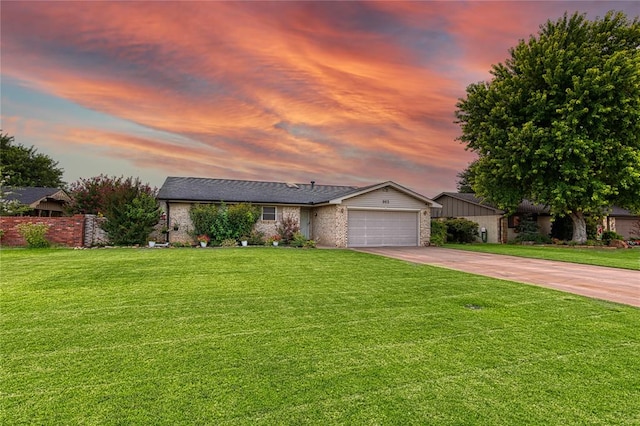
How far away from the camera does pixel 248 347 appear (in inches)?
156

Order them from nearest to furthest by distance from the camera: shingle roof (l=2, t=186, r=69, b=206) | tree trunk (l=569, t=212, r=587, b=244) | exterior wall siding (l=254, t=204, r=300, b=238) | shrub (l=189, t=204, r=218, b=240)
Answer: shrub (l=189, t=204, r=218, b=240)
exterior wall siding (l=254, t=204, r=300, b=238)
tree trunk (l=569, t=212, r=587, b=244)
shingle roof (l=2, t=186, r=69, b=206)

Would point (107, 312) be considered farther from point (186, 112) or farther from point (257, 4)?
point (186, 112)

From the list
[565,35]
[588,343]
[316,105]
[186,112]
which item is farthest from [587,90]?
[186,112]

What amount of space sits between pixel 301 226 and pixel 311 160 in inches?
216

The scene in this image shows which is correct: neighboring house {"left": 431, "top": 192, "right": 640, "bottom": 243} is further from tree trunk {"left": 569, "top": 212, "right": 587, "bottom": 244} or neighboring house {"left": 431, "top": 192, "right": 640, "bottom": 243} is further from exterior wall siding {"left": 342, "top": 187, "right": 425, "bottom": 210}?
→ exterior wall siding {"left": 342, "top": 187, "right": 425, "bottom": 210}

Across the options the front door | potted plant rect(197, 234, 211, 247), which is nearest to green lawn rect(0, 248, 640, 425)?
potted plant rect(197, 234, 211, 247)

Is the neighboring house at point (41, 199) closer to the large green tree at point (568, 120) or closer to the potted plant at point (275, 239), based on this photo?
the potted plant at point (275, 239)

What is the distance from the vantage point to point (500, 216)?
77.5ft

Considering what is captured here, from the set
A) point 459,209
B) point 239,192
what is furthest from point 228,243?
point 459,209

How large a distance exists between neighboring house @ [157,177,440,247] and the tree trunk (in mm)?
9575

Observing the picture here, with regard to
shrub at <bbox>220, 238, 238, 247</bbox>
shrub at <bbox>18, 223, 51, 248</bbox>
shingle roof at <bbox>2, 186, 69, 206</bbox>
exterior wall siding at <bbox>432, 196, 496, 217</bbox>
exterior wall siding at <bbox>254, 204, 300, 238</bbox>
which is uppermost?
shingle roof at <bbox>2, 186, 69, 206</bbox>

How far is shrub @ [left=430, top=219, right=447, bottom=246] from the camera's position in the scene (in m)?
20.2

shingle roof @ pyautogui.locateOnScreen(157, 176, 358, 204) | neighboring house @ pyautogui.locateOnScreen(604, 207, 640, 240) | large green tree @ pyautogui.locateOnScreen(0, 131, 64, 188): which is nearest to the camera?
shingle roof @ pyautogui.locateOnScreen(157, 176, 358, 204)

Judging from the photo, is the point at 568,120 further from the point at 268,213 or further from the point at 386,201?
the point at 268,213
